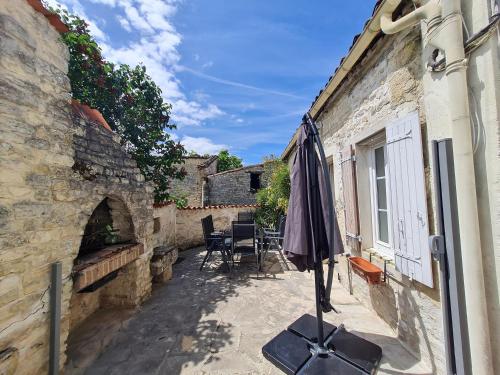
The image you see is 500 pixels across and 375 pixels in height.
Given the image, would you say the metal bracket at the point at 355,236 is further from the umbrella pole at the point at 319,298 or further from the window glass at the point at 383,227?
the umbrella pole at the point at 319,298

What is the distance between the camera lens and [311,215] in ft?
6.48

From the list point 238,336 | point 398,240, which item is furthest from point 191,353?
point 398,240

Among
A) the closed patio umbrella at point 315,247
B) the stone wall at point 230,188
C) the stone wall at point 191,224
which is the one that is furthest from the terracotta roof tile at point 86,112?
the stone wall at point 230,188

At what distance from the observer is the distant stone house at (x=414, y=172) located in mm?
1513

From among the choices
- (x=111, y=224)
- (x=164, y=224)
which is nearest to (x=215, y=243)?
(x=164, y=224)

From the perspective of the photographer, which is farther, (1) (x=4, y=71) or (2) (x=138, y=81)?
(2) (x=138, y=81)

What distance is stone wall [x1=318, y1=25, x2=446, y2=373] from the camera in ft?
6.66

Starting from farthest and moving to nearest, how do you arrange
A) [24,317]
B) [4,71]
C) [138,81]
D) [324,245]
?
1. [138,81]
2. [324,245]
3. [24,317]
4. [4,71]

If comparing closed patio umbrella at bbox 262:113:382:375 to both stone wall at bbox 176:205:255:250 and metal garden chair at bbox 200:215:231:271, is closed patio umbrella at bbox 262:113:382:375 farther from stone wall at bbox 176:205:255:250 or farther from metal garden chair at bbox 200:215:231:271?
stone wall at bbox 176:205:255:250

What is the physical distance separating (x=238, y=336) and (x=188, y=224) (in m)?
6.29

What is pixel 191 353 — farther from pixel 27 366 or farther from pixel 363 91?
pixel 363 91

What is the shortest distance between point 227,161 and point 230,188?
12768 mm

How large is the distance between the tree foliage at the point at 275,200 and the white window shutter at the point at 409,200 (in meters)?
5.32

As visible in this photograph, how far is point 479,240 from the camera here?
4.97 ft
